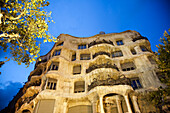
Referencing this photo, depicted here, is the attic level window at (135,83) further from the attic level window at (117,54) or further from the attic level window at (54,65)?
the attic level window at (54,65)

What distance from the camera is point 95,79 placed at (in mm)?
16625

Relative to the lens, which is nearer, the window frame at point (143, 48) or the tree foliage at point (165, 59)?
the tree foliage at point (165, 59)

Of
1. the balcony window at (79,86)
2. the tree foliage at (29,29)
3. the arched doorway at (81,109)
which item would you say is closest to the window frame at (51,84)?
the balcony window at (79,86)

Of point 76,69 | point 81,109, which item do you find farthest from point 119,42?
point 81,109

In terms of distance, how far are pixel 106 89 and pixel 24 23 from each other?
11884 mm

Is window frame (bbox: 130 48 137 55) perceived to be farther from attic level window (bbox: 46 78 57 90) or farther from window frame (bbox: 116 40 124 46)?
attic level window (bbox: 46 78 57 90)

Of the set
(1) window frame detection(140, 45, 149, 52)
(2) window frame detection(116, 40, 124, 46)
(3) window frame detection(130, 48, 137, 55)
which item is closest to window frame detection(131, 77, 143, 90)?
(3) window frame detection(130, 48, 137, 55)

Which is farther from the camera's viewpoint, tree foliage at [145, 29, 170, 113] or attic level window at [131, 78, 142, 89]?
attic level window at [131, 78, 142, 89]

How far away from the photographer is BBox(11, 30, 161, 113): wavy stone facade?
14.1 metres

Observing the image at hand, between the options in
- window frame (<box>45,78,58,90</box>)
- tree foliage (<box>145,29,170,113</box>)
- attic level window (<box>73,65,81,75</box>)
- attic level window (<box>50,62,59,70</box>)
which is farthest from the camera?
attic level window (<box>73,65,81,75</box>)

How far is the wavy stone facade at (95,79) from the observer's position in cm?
1407

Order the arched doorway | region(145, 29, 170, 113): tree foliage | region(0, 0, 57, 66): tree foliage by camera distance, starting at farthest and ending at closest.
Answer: the arched doorway < region(145, 29, 170, 113): tree foliage < region(0, 0, 57, 66): tree foliage

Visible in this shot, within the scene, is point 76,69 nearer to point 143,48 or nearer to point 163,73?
point 163,73

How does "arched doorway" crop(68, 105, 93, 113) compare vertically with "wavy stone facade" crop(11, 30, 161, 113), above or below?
below
